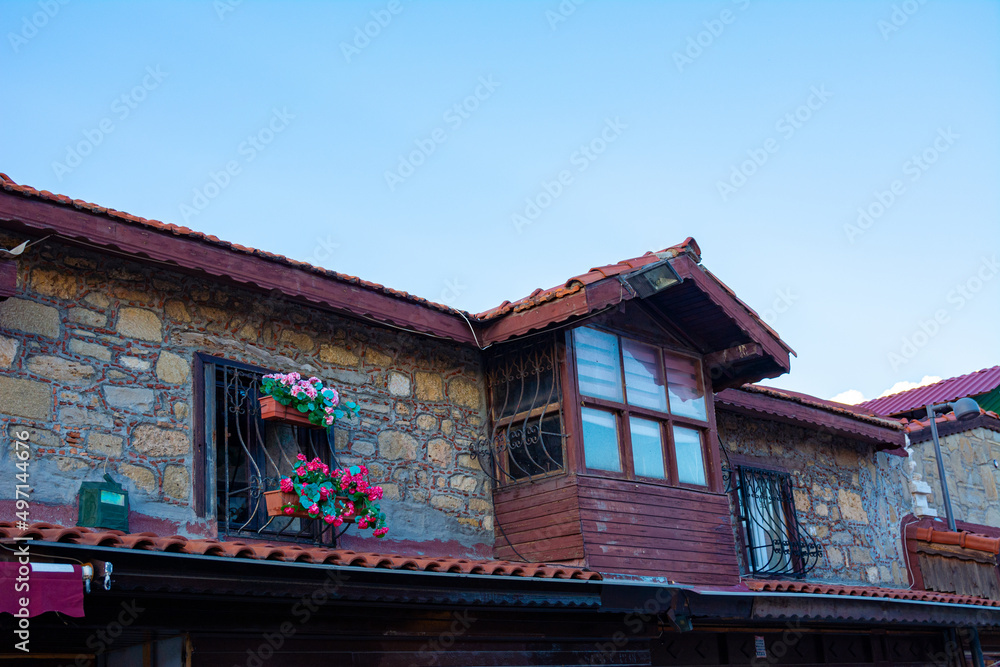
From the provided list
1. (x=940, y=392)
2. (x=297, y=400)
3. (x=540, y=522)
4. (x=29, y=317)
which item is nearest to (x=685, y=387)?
(x=540, y=522)

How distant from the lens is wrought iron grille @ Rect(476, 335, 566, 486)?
835 cm

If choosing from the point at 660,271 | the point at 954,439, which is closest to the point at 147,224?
the point at 660,271

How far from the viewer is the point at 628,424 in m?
8.70

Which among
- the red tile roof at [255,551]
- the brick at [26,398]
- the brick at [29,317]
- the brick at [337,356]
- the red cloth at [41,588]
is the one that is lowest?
the red cloth at [41,588]

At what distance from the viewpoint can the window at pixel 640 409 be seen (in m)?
8.51

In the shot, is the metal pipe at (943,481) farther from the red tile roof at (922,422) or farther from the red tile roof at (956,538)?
the red tile roof at (922,422)

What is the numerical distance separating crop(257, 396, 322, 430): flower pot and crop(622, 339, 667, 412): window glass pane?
3045mm

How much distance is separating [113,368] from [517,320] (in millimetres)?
3262

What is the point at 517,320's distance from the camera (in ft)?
27.7

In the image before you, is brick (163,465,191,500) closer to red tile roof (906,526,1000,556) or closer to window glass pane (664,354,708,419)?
window glass pane (664,354,708,419)

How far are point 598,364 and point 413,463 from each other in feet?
5.99

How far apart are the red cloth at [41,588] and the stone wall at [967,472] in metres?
11.5

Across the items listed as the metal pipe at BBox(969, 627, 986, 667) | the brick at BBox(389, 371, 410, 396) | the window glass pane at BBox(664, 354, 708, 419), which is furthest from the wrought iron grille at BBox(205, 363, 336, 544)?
the metal pipe at BBox(969, 627, 986, 667)

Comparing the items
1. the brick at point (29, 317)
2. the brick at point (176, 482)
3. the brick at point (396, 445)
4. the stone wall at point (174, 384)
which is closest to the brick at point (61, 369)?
the stone wall at point (174, 384)
